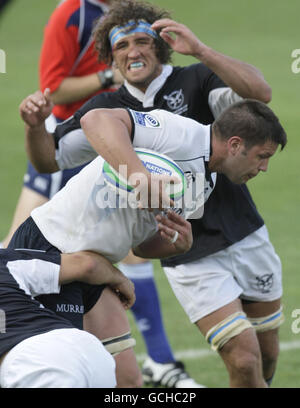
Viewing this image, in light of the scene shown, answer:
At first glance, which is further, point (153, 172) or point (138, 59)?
point (138, 59)

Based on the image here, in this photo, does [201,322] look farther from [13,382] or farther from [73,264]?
[13,382]

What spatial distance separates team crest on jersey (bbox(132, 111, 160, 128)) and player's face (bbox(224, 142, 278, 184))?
16.0 inches

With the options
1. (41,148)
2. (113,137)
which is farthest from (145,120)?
(41,148)

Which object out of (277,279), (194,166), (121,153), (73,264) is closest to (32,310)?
(73,264)

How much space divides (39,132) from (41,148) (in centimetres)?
11

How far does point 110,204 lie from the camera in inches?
155

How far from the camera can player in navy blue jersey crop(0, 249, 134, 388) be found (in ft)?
10.6

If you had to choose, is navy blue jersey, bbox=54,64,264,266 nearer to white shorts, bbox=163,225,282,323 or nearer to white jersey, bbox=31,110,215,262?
white shorts, bbox=163,225,282,323

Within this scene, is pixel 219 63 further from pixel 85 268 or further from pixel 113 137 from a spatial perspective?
pixel 85 268

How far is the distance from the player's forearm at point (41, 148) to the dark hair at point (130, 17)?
2.55 ft

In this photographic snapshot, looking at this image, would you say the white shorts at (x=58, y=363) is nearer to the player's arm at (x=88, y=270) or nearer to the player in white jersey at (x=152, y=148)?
the player's arm at (x=88, y=270)

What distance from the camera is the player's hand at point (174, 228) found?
3732 millimetres

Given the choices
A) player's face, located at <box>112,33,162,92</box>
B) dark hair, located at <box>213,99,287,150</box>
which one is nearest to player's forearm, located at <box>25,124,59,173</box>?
player's face, located at <box>112,33,162,92</box>

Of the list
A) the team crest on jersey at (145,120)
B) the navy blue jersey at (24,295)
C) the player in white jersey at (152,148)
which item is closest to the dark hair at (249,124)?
the player in white jersey at (152,148)
